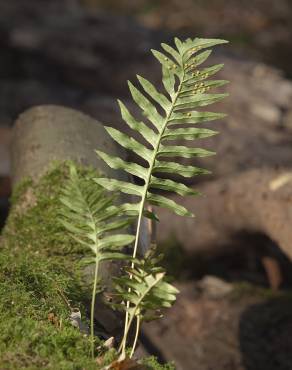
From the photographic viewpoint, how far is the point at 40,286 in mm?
2477

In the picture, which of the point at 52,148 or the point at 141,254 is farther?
the point at 52,148

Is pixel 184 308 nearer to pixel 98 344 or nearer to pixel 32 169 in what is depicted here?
pixel 32 169

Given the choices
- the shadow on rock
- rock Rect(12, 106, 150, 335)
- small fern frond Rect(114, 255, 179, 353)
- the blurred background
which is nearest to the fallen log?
the blurred background

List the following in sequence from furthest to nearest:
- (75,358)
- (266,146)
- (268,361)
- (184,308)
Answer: (266,146), (184,308), (268,361), (75,358)

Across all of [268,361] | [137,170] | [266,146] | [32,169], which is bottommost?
[268,361]

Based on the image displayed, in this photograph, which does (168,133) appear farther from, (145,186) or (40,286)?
(40,286)

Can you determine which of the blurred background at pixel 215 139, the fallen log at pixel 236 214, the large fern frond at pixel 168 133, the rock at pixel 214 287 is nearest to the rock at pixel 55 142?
the blurred background at pixel 215 139

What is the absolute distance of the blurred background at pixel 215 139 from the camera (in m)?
4.57

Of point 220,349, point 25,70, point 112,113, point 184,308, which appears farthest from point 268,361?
point 25,70

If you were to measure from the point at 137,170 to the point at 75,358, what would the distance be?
0.62 meters

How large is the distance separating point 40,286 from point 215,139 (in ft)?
12.9

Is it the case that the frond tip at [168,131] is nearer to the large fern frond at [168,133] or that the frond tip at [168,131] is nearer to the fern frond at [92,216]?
the large fern frond at [168,133]

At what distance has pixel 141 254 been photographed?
125 inches

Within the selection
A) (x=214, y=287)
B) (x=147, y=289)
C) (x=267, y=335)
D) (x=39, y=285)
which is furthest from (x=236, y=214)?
(x=147, y=289)
